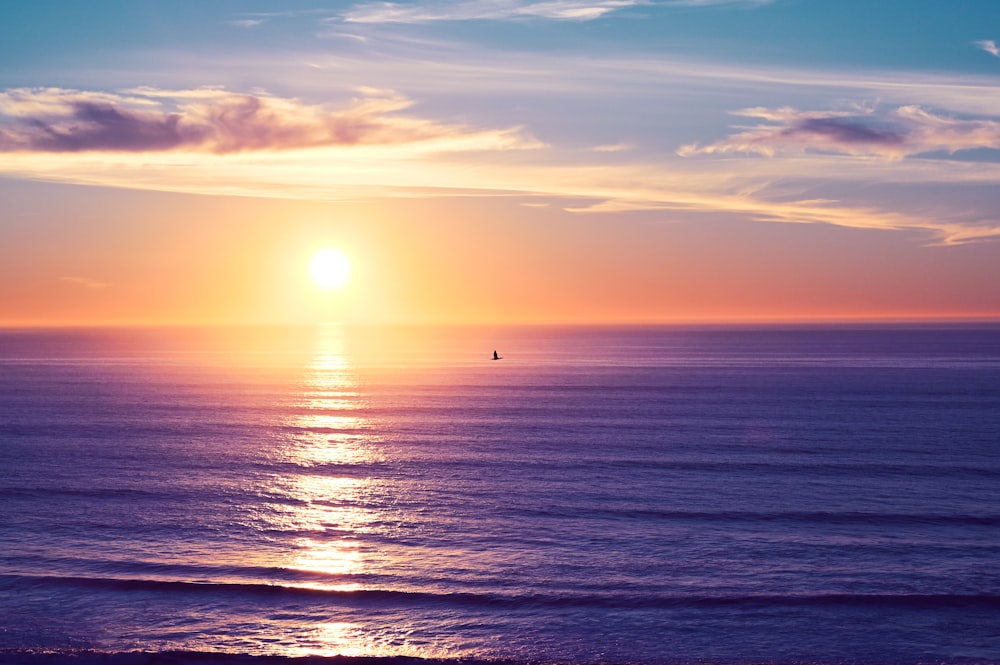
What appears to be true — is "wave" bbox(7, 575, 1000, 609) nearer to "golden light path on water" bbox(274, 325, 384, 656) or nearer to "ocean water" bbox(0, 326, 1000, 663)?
"ocean water" bbox(0, 326, 1000, 663)

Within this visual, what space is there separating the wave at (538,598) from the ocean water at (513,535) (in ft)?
0.31

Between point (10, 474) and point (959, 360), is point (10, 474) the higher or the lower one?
Result: the higher one

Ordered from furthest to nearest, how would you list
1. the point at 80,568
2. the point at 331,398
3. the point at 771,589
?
1. the point at 331,398
2. the point at 80,568
3. the point at 771,589

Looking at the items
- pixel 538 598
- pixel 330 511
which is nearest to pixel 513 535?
pixel 538 598

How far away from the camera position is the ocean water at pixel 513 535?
2211cm

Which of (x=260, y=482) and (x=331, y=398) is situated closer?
(x=260, y=482)

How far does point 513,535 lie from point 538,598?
6.86 meters

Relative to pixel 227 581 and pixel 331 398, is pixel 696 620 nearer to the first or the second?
pixel 227 581

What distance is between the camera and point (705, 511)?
114 feet

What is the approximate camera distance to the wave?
24.1m

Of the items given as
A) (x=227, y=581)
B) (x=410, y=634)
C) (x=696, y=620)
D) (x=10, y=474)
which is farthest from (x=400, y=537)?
(x=10, y=474)

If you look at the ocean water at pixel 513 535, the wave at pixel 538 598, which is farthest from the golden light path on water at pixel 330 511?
the wave at pixel 538 598

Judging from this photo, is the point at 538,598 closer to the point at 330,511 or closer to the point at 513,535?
the point at 513,535

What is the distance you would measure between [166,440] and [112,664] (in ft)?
128
